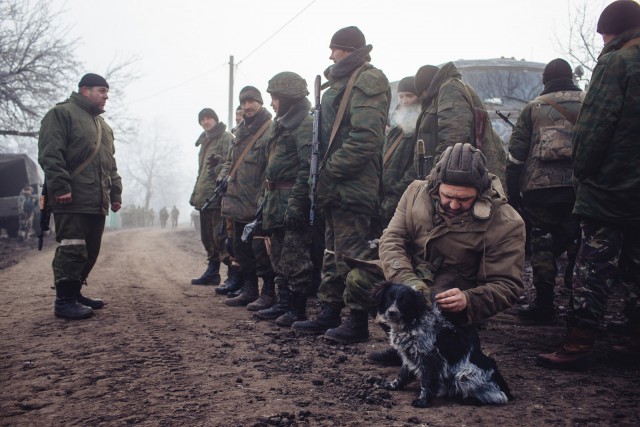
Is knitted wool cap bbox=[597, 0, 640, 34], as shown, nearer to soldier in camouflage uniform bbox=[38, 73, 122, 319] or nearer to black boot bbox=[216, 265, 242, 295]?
soldier in camouflage uniform bbox=[38, 73, 122, 319]

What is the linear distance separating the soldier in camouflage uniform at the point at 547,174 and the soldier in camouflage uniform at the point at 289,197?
203 cm

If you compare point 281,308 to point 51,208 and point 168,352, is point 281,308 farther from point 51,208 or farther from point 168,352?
point 51,208

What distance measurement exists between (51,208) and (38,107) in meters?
13.1

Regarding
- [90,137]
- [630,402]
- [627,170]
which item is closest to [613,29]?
[627,170]

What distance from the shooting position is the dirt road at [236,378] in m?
2.53

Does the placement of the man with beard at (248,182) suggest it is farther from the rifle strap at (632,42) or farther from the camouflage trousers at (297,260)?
the rifle strap at (632,42)

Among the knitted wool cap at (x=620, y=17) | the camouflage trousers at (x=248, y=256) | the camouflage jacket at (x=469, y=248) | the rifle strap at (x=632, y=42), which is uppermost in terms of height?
the knitted wool cap at (x=620, y=17)

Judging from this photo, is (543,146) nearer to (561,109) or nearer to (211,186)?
(561,109)

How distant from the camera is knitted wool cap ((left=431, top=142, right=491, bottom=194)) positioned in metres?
2.83

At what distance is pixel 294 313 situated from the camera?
484cm

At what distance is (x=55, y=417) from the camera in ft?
8.39

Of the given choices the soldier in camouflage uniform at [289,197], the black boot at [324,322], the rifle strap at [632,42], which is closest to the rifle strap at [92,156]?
the soldier in camouflage uniform at [289,197]

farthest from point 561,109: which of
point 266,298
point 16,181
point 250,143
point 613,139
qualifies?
point 16,181

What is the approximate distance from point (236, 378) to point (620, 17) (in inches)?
133
